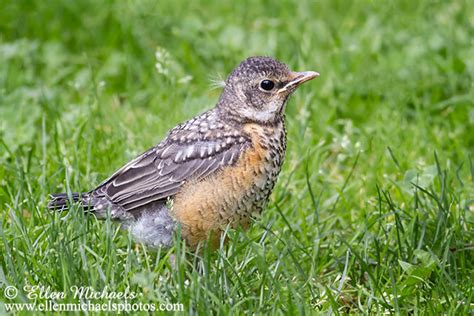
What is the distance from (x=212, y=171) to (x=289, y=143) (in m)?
1.66

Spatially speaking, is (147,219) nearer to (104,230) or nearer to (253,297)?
(104,230)

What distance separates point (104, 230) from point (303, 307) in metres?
1.28

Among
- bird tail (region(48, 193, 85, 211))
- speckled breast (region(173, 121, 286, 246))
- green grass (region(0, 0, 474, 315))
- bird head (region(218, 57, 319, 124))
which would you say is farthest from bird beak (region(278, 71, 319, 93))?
bird tail (region(48, 193, 85, 211))

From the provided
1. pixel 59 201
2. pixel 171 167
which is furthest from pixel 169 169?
pixel 59 201

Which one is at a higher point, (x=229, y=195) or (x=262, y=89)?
(x=262, y=89)

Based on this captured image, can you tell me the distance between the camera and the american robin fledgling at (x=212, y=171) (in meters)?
5.20

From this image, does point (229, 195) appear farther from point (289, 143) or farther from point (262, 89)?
point (289, 143)

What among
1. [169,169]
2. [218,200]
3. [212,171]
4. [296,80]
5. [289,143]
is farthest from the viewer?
[289,143]

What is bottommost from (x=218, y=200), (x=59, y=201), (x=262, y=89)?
(x=218, y=200)

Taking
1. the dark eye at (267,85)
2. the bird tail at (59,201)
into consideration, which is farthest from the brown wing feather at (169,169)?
the dark eye at (267,85)

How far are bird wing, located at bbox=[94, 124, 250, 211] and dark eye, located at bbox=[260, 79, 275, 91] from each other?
1.12 feet

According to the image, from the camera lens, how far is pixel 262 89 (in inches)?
219

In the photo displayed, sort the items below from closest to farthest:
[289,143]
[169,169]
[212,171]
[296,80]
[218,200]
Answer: [218,200] → [212,171] → [169,169] → [296,80] → [289,143]

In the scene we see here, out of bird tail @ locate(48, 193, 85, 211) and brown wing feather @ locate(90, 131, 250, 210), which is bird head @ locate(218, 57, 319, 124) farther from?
bird tail @ locate(48, 193, 85, 211)
